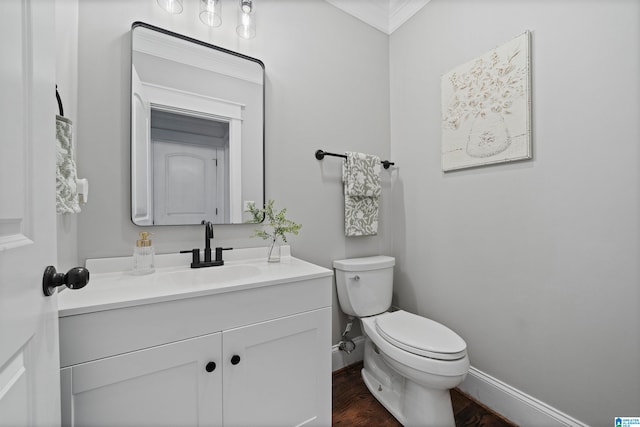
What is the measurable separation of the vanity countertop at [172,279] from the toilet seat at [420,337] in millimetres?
497

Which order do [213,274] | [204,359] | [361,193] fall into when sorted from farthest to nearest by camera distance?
1. [361,193]
2. [213,274]
3. [204,359]

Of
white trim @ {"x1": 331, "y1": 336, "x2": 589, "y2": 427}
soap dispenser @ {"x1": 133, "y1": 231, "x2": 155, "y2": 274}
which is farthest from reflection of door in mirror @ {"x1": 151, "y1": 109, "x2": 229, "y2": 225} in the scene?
white trim @ {"x1": 331, "y1": 336, "x2": 589, "y2": 427}

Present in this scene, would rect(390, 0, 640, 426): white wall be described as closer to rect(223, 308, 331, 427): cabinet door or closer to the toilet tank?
the toilet tank

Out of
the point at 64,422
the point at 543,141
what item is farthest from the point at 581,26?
the point at 64,422

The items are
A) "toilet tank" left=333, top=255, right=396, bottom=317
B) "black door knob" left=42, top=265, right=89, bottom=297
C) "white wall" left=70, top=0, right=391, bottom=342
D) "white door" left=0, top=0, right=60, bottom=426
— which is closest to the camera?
"white door" left=0, top=0, right=60, bottom=426

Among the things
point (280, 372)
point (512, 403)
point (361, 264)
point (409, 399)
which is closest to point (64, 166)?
point (280, 372)

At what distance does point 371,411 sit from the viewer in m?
1.40

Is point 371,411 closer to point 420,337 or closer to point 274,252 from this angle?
point 420,337

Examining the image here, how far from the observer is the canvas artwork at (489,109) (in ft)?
4.15

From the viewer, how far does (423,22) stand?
174 cm

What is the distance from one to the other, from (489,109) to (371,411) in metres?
1.67

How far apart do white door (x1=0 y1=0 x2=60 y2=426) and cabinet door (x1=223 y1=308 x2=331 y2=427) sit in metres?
0.47

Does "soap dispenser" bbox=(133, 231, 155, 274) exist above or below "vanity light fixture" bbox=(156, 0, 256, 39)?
below

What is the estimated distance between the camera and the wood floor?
1318 millimetres
